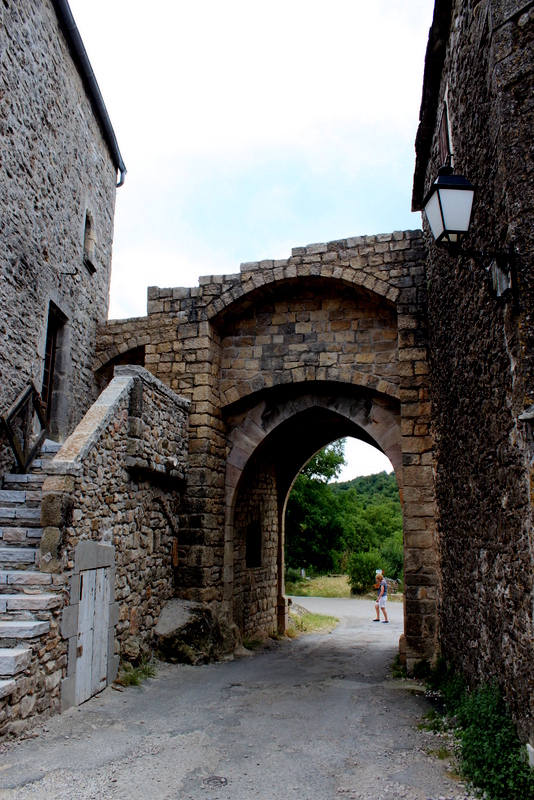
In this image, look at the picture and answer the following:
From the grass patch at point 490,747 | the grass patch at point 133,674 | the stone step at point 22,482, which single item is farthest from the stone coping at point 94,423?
the grass patch at point 490,747

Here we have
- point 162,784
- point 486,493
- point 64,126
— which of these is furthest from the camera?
point 64,126

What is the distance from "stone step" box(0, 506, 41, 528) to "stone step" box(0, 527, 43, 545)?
0.18 meters

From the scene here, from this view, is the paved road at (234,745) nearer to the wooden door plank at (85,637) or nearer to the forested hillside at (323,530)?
the wooden door plank at (85,637)

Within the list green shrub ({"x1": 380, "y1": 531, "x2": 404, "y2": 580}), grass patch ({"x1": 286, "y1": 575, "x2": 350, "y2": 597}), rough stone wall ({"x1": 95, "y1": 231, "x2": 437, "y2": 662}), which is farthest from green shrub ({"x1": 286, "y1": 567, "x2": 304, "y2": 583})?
rough stone wall ({"x1": 95, "y1": 231, "x2": 437, "y2": 662})

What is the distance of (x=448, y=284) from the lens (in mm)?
5504

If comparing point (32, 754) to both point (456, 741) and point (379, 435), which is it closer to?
point (456, 741)

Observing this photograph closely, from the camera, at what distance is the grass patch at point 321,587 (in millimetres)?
20516

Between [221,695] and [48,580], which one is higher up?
[48,580]

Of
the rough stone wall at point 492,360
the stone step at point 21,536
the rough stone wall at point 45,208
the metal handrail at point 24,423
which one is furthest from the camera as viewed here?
the rough stone wall at point 45,208

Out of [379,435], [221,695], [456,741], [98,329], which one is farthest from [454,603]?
[98,329]

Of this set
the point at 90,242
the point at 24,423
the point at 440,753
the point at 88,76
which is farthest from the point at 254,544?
the point at 88,76

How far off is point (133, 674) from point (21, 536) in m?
1.73

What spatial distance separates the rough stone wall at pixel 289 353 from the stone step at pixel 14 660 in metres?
3.43

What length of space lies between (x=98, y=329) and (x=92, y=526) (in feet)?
17.3
